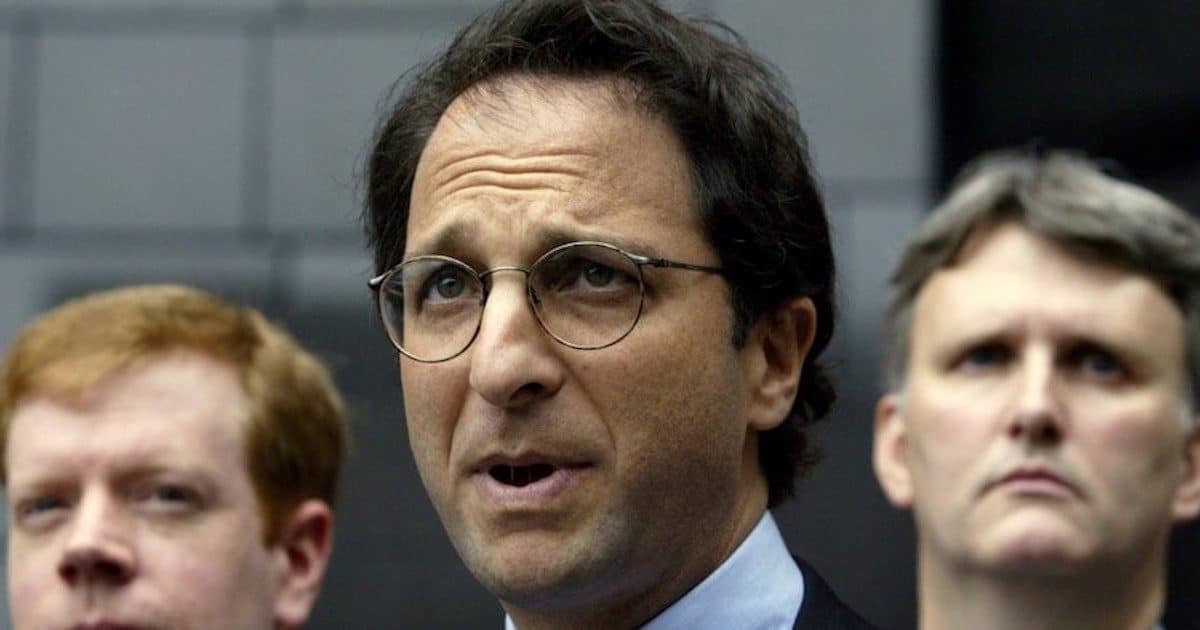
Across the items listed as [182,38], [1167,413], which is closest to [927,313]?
[1167,413]

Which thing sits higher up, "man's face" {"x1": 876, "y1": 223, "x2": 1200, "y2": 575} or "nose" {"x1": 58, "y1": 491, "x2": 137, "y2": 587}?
"man's face" {"x1": 876, "y1": 223, "x2": 1200, "y2": 575}

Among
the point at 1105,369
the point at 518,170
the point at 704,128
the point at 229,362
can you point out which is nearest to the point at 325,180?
the point at 229,362

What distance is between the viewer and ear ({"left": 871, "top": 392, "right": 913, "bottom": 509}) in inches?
189

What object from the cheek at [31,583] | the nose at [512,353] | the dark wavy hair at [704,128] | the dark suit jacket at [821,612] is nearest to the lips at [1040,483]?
the dark wavy hair at [704,128]

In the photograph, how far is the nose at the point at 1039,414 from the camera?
4473 mm

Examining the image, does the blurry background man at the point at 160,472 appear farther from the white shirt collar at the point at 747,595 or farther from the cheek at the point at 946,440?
the cheek at the point at 946,440

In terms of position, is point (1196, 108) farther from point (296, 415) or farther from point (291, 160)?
point (296, 415)

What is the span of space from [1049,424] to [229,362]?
1.78 meters

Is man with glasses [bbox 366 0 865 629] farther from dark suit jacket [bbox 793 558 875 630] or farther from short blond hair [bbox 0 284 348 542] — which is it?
short blond hair [bbox 0 284 348 542]

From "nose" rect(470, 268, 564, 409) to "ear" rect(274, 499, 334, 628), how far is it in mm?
1468

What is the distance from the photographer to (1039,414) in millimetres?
4473

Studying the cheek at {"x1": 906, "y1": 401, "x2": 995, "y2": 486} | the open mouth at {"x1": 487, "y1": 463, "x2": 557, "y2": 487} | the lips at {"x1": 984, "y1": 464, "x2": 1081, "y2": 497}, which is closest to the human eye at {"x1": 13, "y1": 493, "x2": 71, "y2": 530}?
the open mouth at {"x1": 487, "y1": 463, "x2": 557, "y2": 487}

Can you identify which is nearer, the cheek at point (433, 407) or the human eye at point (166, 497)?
the cheek at point (433, 407)

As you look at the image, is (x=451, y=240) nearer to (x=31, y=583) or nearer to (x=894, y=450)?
(x=894, y=450)
